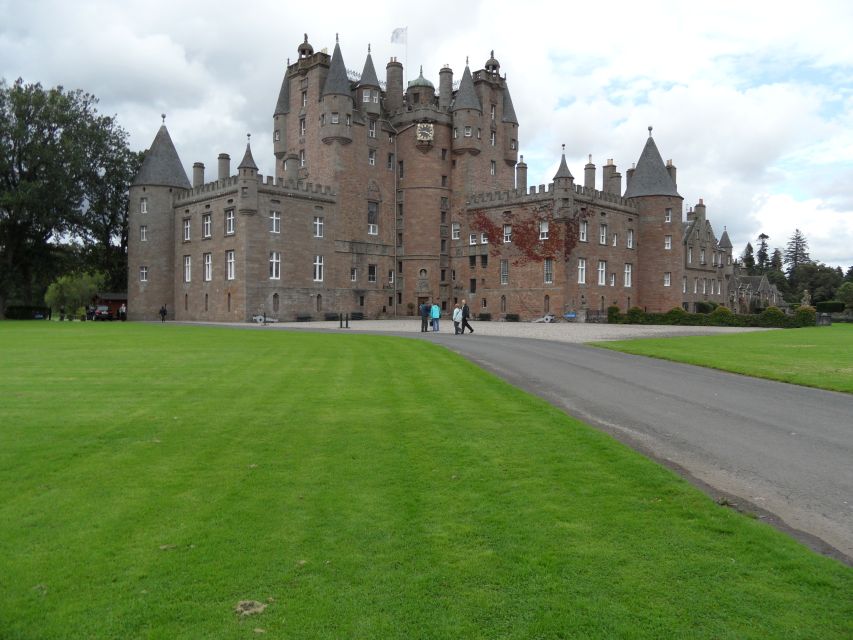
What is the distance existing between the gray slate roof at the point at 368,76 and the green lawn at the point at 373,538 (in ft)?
191

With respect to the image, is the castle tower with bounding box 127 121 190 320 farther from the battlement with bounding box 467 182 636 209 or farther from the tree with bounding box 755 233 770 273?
the tree with bounding box 755 233 770 273

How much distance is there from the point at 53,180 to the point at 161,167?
30.9 ft

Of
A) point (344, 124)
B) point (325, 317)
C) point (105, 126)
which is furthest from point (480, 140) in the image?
point (105, 126)

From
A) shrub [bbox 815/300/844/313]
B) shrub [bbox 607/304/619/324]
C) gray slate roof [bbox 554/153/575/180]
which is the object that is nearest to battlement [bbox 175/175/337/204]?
gray slate roof [bbox 554/153/575/180]

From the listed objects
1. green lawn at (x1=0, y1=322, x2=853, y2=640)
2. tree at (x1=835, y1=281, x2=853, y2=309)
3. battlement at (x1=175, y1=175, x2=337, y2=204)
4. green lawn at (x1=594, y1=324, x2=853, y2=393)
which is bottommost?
green lawn at (x1=0, y1=322, x2=853, y2=640)

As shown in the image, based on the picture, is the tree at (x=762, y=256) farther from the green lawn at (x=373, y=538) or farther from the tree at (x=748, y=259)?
the green lawn at (x=373, y=538)

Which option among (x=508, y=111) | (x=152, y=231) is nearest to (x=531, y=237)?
(x=508, y=111)

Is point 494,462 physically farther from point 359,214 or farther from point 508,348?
point 359,214

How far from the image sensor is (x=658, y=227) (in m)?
64.2

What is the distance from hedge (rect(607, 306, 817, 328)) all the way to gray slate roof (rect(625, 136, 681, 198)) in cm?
1785

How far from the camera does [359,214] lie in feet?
201

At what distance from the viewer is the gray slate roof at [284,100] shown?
214 ft

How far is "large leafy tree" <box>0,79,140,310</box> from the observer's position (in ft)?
181

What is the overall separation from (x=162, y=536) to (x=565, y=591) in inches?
130
